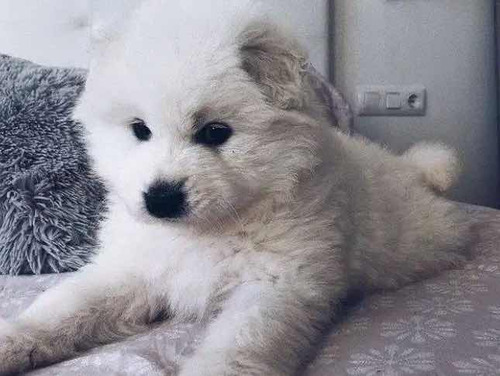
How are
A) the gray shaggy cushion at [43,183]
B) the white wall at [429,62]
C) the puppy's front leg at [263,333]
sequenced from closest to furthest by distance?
the puppy's front leg at [263,333] < the gray shaggy cushion at [43,183] < the white wall at [429,62]

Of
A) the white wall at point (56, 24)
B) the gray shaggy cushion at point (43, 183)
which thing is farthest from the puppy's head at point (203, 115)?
the white wall at point (56, 24)

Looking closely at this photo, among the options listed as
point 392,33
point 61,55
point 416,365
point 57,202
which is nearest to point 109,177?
point 57,202

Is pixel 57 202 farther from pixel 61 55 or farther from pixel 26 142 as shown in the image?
pixel 61 55

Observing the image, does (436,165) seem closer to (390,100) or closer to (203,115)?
(390,100)

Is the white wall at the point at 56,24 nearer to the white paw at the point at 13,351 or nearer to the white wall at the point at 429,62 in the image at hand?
the white wall at the point at 429,62

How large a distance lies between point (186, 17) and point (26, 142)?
2.79ft

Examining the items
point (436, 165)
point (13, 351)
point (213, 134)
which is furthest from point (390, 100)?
point (13, 351)

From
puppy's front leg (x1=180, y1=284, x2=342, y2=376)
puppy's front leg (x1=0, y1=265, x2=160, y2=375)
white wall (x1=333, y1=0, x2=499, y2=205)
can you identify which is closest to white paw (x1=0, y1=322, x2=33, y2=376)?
puppy's front leg (x1=0, y1=265, x2=160, y2=375)

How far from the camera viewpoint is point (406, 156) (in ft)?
7.05

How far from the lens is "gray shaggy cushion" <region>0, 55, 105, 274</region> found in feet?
6.22

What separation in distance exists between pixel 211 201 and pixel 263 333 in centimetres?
26

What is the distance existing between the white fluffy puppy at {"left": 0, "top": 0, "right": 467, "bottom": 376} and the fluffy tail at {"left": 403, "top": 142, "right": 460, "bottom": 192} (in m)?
0.56

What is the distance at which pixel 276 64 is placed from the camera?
52.4 inches

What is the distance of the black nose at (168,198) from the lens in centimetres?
122
